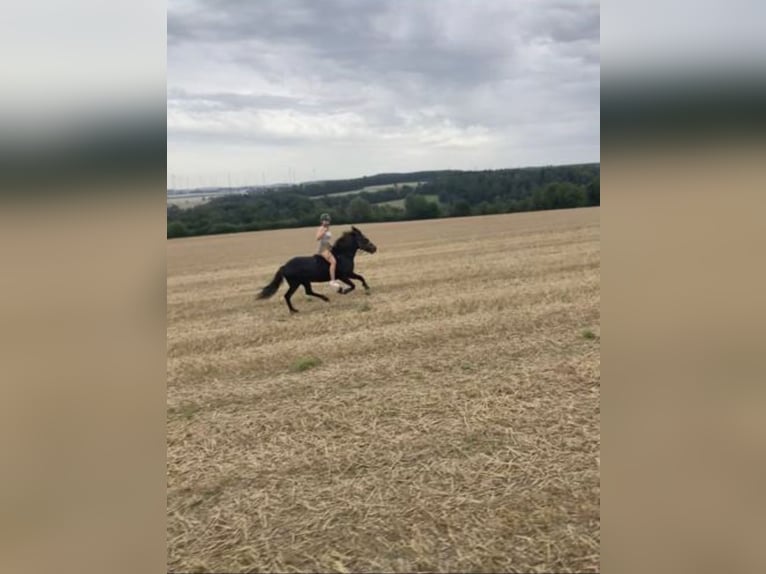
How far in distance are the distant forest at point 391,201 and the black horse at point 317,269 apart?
524cm

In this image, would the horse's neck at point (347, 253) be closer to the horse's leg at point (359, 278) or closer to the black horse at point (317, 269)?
the black horse at point (317, 269)

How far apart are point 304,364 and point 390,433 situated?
2.30 m

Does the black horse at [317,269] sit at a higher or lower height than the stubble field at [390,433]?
higher

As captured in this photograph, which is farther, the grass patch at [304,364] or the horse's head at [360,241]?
the horse's head at [360,241]

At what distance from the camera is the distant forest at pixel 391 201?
1698cm

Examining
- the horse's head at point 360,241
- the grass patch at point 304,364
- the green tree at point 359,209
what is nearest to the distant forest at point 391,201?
the green tree at point 359,209

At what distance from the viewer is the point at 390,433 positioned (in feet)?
15.2

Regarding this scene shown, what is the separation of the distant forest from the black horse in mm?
5240

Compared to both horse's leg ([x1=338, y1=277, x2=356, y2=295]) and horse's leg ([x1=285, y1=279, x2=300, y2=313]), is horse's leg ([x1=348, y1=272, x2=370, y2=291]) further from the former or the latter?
horse's leg ([x1=285, y1=279, x2=300, y2=313])

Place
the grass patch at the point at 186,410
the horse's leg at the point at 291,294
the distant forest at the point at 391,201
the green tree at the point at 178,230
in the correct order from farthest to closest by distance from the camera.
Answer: the green tree at the point at 178,230 → the distant forest at the point at 391,201 → the horse's leg at the point at 291,294 → the grass patch at the point at 186,410
